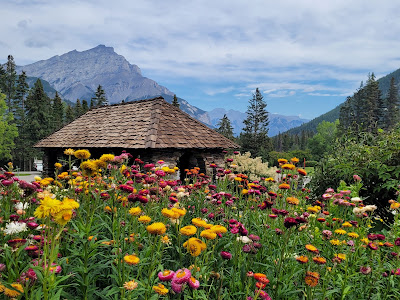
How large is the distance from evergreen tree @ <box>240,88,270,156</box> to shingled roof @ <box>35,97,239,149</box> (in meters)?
25.6

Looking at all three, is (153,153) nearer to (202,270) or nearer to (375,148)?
(375,148)

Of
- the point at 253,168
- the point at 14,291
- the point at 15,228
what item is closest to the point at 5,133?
the point at 253,168

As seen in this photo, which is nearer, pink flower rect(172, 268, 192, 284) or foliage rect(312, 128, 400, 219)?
pink flower rect(172, 268, 192, 284)

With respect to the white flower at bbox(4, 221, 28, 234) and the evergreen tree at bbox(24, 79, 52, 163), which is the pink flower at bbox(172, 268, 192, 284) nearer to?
the white flower at bbox(4, 221, 28, 234)

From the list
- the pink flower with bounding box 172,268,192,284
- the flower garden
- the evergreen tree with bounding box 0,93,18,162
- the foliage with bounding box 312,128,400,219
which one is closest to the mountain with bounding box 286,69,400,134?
the evergreen tree with bounding box 0,93,18,162

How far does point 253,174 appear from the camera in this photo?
15391 mm

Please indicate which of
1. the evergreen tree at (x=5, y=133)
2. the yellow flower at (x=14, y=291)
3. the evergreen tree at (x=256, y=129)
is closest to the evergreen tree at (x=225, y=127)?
the evergreen tree at (x=256, y=129)

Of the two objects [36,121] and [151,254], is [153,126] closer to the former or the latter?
[151,254]

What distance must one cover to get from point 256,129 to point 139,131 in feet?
105

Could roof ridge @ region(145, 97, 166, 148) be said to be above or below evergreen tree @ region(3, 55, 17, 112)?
below

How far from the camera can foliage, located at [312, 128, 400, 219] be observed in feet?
17.6

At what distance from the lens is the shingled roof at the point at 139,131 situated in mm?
9406

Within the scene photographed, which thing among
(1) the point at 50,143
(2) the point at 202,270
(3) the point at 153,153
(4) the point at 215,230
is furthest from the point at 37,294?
(1) the point at 50,143

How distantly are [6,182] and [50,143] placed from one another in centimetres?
1192
